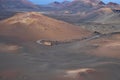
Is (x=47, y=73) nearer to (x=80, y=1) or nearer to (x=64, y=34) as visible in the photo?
(x=64, y=34)

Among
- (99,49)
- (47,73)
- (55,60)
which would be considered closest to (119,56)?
(99,49)

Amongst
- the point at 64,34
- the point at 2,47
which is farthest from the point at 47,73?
the point at 64,34

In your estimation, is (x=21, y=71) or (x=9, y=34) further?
(x=9, y=34)

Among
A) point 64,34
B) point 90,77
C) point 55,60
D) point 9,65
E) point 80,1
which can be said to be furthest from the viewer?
point 80,1

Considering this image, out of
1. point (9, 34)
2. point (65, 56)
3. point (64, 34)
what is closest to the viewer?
point (65, 56)

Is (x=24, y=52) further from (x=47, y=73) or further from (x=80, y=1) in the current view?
(x=80, y=1)

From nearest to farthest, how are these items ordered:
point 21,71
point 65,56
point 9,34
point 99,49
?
point 21,71 → point 65,56 → point 99,49 → point 9,34
